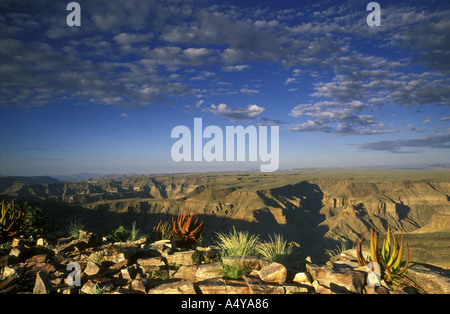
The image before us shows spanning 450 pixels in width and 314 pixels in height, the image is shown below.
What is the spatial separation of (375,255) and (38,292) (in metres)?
6.90

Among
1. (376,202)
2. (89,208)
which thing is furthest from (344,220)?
(89,208)

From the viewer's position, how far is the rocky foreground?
4.07 metres

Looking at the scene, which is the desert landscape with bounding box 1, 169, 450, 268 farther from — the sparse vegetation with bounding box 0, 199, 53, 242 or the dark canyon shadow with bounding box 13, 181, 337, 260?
the sparse vegetation with bounding box 0, 199, 53, 242

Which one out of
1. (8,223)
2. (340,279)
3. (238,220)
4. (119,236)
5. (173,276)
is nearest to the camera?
(340,279)

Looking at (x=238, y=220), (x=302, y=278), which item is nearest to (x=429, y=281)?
(x=302, y=278)

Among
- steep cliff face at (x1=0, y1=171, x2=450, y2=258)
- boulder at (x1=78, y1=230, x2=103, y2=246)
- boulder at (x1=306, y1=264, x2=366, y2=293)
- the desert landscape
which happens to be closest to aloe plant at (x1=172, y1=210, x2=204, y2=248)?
boulder at (x1=78, y1=230, x2=103, y2=246)

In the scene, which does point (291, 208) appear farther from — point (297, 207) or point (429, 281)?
point (429, 281)

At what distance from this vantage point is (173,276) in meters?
5.04

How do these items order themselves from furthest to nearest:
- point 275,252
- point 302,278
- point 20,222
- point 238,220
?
1. point 238,220
2. point 20,222
3. point 275,252
4. point 302,278

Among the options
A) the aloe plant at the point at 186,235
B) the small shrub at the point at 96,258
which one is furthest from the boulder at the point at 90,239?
the aloe plant at the point at 186,235

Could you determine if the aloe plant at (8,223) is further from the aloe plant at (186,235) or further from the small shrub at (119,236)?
the aloe plant at (186,235)

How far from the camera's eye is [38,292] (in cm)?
412

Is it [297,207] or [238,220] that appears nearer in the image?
[238,220]
